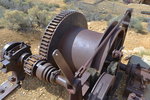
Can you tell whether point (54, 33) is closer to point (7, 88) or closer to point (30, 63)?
point (30, 63)

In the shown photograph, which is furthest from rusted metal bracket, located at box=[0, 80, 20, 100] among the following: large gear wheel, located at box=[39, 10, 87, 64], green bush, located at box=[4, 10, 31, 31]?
green bush, located at box=[4, 10, 31, 31]

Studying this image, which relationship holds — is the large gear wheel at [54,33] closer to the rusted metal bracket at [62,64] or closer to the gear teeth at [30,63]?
the gear teeth at [30,63]

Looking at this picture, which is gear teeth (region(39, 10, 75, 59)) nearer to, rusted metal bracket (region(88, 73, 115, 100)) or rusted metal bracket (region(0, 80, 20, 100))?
rusted metal bracket (region(0, 80, 20, 100))

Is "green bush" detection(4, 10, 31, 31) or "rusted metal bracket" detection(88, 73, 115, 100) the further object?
"green bush" detection(4, 10, 31, 31)

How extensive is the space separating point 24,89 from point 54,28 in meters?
1.35

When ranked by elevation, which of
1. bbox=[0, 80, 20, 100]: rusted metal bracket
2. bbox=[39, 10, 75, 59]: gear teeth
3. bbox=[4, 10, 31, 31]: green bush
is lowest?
bbox=[0, 80, 20, 100]: rusted metal bracket

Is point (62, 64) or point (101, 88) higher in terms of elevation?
point (62, 64)

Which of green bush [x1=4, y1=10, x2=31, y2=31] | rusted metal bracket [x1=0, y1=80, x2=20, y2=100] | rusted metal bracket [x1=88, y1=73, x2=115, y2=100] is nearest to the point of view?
rusted metal bracket [x1=88, y1=73, x2=115, y2=100]

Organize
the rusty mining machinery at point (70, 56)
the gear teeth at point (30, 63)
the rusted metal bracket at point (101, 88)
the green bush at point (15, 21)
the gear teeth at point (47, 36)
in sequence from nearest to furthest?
the rusted metal bracket at point (101, 88), the rusty mining machinery at point (70, 56), the gear teeth at point (30, 63), the gear teeth at point (47, 36), the green bush at point (15, 21)

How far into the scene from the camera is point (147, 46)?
5914 mm

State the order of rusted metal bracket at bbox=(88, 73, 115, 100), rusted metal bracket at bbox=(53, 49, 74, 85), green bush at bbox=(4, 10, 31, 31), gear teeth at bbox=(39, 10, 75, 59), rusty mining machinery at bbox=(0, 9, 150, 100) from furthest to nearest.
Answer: green bush at bbox=(4, 10, 31, 31), gear teeth at bbox=(39, 10, 75, 59), rusty mining machinery at bbox=(0, 9, 150, 100), rusted metal bracket at bbox=(88, 73, 115, 100), rusted metal bracket at bbox=(53, 49, 74, 85)

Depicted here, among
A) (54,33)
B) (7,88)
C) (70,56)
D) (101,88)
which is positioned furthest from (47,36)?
(101,88)

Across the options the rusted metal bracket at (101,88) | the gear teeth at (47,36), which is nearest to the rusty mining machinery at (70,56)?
the gear teeth at (47,36)

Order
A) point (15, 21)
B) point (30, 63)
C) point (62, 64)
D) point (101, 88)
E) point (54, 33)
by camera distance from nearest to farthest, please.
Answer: point (62, 64) → point (101, 88) → point (30, 63) → point (54, 33) → point (15, 21)
